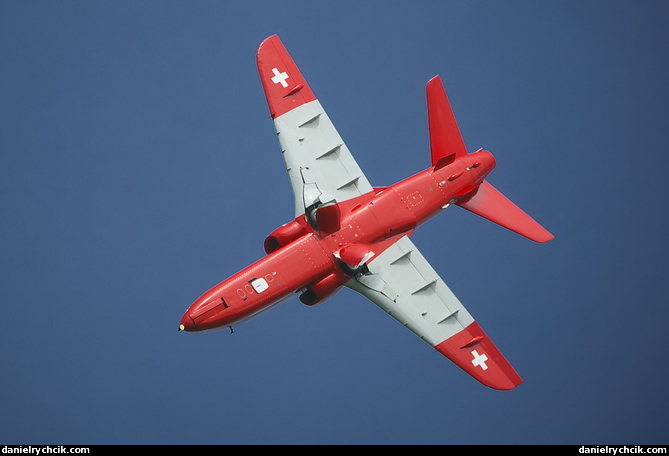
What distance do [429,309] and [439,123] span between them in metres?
3.69

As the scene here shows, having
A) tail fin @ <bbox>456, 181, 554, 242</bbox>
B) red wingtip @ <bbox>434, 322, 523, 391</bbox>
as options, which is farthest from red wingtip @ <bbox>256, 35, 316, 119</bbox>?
red wingtip @ <bbox>434, 322, 523, 391</bbox>

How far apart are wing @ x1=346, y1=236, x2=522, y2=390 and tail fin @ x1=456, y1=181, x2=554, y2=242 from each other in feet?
5.53

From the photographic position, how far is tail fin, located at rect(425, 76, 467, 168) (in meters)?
16.7

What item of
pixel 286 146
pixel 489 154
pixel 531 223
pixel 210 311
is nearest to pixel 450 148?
pixel 489 154

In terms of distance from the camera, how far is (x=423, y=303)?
16.1m

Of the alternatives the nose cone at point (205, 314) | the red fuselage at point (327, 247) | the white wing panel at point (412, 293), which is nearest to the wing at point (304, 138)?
the red fuselage at point (327, 247)

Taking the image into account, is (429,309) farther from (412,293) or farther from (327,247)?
(327,247)

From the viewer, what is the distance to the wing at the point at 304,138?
16.0 metres

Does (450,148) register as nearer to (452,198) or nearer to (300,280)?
(452,198)

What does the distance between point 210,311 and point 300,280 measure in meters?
1.70

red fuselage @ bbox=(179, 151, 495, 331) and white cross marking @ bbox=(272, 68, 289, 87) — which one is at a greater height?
white cross marking @ bbox=(272, 68, 289, 87)

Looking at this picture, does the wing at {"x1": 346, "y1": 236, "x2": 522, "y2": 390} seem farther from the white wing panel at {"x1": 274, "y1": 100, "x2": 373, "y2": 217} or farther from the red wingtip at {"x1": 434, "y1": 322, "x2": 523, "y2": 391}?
the white wing panel at {"x1": 274, "y1": 100, "x2": 373, "y2": 217}

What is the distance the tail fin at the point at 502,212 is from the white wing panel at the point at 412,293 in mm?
1691
